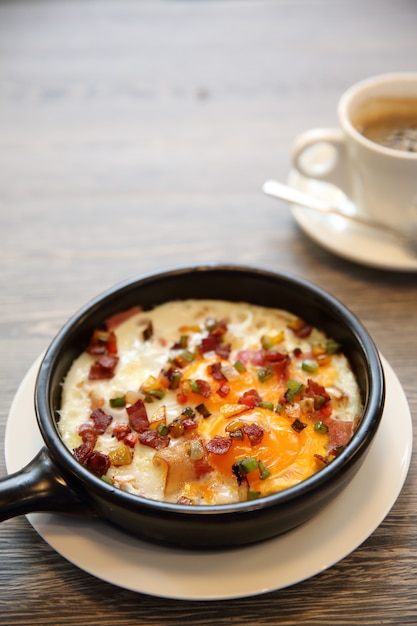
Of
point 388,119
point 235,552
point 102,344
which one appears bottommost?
point 235,552

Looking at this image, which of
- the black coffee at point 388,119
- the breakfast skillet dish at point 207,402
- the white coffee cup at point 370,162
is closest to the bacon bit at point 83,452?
the breakfast skillet dish at point 207,402

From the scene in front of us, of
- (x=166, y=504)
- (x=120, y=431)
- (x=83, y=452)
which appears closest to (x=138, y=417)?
(x=120, y=431)

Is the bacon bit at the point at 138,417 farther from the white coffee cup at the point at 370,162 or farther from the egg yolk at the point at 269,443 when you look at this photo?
the white coffee cup at the point at 370,162

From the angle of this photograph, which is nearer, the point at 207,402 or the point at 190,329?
the point at 207,402

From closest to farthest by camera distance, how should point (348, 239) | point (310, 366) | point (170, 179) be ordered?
point (310, 366), point (348, 239), point (170, 179)

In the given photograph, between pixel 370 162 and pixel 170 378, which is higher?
pixel 370 162

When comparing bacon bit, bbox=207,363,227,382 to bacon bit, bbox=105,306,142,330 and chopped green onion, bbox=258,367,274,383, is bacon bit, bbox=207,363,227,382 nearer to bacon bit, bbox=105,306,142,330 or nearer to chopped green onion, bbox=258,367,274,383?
chopped green onion, bbox=258,367,274,383

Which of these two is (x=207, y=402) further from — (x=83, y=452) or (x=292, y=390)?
(x=83, y=452)

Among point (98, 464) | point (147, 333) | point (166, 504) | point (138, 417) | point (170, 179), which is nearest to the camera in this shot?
point (166, 504)

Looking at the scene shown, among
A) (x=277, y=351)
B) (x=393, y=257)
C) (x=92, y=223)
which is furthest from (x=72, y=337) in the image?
(x=393, y=257)
